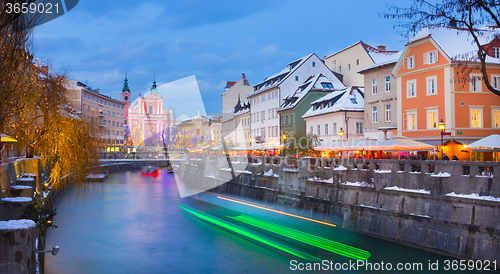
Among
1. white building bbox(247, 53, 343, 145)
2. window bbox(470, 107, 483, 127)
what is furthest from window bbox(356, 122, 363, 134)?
window bbox(470, 107, 483, 127)

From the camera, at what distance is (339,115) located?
145 feet

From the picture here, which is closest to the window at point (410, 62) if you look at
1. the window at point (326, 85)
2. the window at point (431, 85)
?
the window at point (431, 85)

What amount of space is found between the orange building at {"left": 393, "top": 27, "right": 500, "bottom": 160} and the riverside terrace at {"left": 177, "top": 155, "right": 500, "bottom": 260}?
37.1 ft

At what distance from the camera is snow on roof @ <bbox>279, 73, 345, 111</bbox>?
53.0 m

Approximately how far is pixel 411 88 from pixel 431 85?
2.05 meters

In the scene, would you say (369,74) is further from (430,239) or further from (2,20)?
(2,20)

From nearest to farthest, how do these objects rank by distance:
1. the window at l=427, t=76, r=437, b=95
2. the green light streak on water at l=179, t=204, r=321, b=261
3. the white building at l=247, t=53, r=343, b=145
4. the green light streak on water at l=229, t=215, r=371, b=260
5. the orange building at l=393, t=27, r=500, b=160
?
the green light streak on water at l=229, t=215, r=371, b=260 < the green light streak on water at l=179, t=204, r=321, b=261 < the orange building at l=393, t=27, r=500, b=160 < the window at l=427, t=76, r=437, b=95 < the white building at l=247, t=53, r=343, b=145

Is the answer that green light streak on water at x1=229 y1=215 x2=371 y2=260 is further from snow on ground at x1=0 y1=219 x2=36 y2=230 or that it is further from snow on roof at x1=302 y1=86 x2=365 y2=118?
snow on roof at x1=302 y1=86 x2=365 y2=118

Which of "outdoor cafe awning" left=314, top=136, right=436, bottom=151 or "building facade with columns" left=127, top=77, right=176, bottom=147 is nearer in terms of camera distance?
"outdoor cafe awning" left=314, top=136, right=436, bottom=151

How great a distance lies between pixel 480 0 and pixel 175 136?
139854 millimetres

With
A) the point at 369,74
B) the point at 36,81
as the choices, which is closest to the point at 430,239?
the point at 36,81

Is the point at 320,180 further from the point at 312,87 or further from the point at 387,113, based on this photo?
the point at 312,87

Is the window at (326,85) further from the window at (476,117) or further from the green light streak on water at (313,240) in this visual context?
the green light streak on water at (313,240)

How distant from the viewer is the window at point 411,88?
1305 inches
